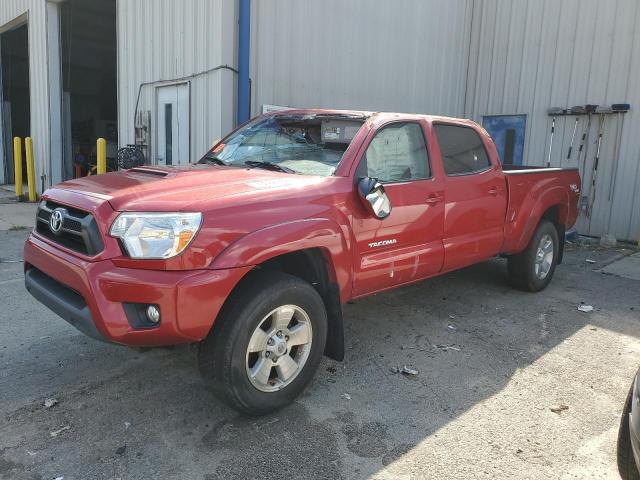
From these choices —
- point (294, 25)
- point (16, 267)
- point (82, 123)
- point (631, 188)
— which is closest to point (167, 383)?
point (16, 267)

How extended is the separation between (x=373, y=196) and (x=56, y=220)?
1978mm

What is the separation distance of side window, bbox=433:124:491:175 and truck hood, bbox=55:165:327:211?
4.95 feet

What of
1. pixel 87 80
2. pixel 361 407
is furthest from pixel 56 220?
pixel 87 80

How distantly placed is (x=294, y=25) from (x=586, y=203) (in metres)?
6.11

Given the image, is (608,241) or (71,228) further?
(608,241)

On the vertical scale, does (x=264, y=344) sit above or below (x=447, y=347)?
above

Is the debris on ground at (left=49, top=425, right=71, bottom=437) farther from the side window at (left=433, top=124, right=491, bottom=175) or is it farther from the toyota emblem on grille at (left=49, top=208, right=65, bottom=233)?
the side window at (left=433, top=124, right=491, bottom=175)

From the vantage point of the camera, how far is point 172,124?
9023mm

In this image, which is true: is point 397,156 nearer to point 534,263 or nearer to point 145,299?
point 145,299

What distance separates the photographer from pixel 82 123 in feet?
71.1

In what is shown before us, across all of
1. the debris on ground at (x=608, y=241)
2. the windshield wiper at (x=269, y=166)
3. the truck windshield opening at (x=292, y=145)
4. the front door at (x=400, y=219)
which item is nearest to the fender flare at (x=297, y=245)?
the front door at (x=400, y=219)

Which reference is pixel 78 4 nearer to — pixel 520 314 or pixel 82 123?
pixel 82 123

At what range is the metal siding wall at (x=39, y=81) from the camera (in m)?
11.6

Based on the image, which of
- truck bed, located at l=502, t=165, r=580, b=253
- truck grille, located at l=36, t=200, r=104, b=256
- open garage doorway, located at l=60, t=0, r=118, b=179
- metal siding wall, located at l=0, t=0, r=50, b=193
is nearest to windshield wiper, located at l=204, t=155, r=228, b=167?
truck grille, located at l=36, t=200, r=104, b=256
